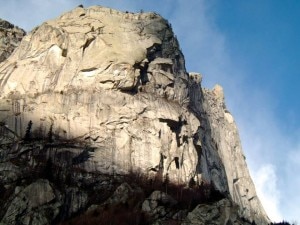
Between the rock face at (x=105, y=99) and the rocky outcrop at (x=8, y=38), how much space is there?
38.3ft

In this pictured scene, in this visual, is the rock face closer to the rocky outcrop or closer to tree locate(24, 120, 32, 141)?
tree locate(24, 120, 32, 141)

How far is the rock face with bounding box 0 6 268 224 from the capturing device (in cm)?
5931

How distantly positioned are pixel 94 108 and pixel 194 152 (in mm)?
14235

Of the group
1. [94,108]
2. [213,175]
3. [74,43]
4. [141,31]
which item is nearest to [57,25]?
[74,43]

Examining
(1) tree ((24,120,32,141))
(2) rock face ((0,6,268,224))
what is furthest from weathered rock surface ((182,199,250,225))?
(1) tree ((24,120,32,141))

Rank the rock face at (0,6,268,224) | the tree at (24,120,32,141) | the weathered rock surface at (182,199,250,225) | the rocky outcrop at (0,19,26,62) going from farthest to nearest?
Result: the rocky outcrop at (0,19,26,62), the rock face at (0,6,268,224), the tree at (24,120,32,141), the weathered rock surface at (182,199,250,225)

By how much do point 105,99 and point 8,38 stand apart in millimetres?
31853

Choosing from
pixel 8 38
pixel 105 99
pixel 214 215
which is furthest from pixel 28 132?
pixel 8 38

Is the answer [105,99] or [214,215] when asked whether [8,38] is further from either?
[214,215]

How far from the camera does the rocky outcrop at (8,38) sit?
273 ft

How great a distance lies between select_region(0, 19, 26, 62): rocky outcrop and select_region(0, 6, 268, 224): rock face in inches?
460

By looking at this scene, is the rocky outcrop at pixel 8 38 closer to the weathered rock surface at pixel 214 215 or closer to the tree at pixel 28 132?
the tree at pixel 28 132

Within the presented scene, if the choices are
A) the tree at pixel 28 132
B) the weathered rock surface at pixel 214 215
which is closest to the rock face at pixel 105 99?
the tree at pixel 28 132

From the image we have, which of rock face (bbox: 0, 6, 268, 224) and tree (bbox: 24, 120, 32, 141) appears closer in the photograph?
tree (bbox: 24, 120, 32, 141)
